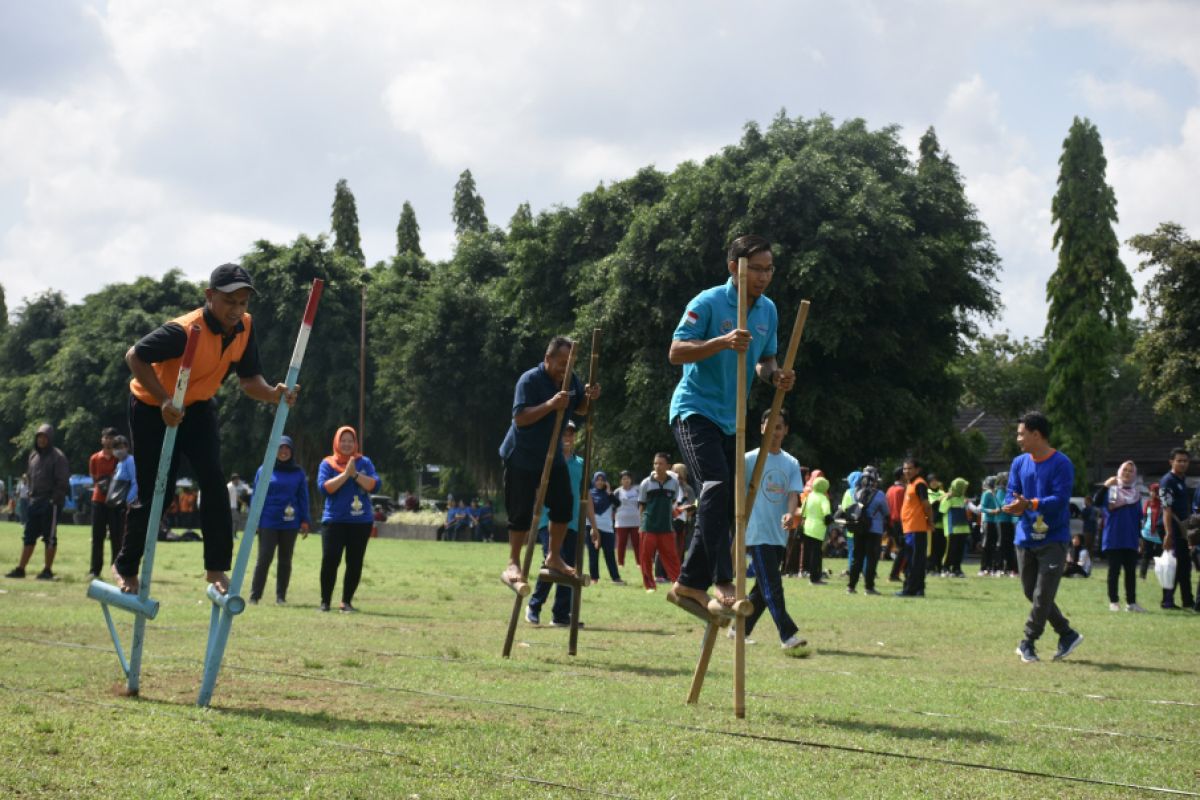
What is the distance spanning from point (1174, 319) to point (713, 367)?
4476 centimetres

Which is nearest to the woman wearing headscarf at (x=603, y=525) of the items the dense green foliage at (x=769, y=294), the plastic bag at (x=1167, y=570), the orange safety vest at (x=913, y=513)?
the orange safety vest at (x=913, y=513)

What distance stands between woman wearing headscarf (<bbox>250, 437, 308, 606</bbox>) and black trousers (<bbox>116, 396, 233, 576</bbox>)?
26.9 ft

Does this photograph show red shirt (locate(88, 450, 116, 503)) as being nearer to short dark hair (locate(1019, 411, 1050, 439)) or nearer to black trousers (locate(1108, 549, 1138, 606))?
short dark hair (locate(1019, 411, 1050, 439))

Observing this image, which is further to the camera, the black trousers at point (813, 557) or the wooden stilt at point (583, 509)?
the black trousers at point (813, 557)

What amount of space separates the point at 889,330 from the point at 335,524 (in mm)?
27494

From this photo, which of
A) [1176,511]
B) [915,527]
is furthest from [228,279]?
[915,527]

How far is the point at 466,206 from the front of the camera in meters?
98.2

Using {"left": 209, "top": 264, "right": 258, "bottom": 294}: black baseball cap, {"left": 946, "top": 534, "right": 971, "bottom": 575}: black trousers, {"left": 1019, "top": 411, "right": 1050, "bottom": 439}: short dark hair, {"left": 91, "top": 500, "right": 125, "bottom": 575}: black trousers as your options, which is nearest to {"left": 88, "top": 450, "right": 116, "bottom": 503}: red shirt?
{"left": 91, "top": 500, "right": 125, "bottom": 575}: black trousers

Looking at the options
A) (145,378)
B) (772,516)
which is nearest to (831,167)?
(772,516)

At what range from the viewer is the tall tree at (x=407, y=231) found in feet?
328

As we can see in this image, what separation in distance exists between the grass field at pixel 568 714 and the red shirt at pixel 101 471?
18.0 feet

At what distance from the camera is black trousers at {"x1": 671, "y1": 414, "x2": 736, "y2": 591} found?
7680mm

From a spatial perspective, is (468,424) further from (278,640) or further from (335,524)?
(278,640)

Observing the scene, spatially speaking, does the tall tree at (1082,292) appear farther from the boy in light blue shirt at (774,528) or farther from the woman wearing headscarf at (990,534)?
the boy in light blue shirt at (774,528)
